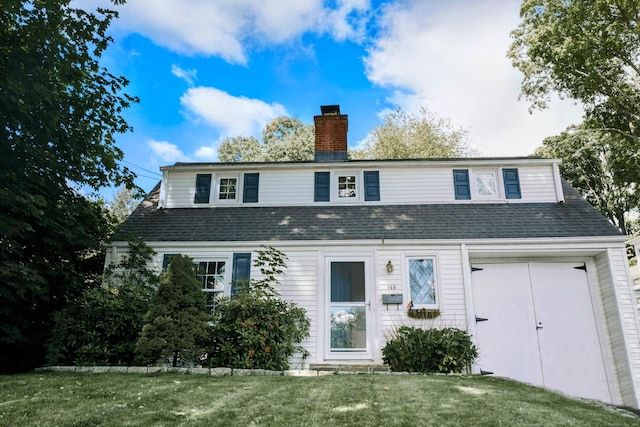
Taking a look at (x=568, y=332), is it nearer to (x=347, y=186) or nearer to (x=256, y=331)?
(x=347, y=186)

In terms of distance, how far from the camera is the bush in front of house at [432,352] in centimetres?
740

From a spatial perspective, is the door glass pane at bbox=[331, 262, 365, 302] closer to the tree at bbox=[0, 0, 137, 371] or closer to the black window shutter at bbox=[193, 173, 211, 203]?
the black window shutter at bbox=[193, 173, 211, 203]

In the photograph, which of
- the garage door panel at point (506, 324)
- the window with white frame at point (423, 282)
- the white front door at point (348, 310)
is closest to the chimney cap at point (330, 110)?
the white front door at point (348, 310)

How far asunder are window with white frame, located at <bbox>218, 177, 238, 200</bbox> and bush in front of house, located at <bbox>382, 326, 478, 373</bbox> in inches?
215

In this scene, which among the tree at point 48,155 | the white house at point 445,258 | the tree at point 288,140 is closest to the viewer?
the tree at point 48,155

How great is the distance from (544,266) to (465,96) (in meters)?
13.8

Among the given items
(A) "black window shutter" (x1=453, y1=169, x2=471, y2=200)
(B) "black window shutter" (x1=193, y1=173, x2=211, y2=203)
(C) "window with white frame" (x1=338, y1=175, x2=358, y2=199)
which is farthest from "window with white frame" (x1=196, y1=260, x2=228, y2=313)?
(A) "black window shutter" (x1=453, y1=169, x2=471, y2=200)

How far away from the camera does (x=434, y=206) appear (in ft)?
32.9

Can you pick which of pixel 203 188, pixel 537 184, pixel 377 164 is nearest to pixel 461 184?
pixel 537 184

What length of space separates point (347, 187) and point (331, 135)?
6.04 feet

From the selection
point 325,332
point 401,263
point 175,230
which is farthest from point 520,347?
point 175,230

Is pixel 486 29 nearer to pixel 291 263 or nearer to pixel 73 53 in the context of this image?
pixel 291 263

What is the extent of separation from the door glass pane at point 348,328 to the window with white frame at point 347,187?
Answer: 2955mm

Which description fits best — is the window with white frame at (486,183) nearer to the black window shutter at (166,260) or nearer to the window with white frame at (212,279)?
the window with white frame at (212,279)
